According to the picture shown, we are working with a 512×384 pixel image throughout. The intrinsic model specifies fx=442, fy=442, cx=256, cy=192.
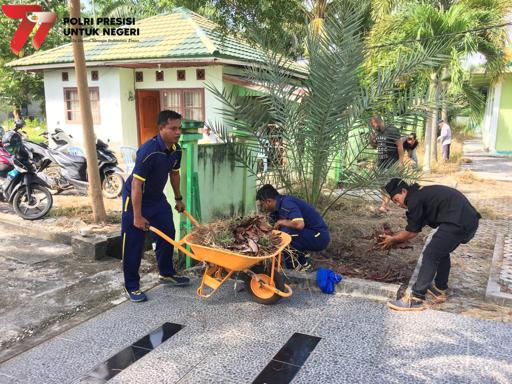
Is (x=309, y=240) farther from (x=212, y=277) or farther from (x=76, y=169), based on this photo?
(x=76, y=169)

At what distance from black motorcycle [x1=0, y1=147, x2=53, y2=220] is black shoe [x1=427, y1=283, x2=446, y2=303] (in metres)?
5.49

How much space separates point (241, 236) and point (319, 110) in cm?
179

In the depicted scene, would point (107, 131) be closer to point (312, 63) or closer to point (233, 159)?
point (233, 159)

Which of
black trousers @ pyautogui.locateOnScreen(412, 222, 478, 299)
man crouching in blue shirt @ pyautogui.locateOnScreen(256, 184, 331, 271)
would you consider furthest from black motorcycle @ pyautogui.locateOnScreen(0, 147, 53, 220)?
black trousers @ pyautogui.locateOnScreen(412, 222, 478, 299)

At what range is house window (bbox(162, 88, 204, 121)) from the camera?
42.7 ft

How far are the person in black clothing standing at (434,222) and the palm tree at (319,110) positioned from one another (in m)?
0.95

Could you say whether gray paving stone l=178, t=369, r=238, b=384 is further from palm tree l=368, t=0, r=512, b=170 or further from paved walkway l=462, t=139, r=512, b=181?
paved walkway l=462, t=139, r=512, b=181

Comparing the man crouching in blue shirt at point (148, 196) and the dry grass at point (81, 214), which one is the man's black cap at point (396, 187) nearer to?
the man crouching in blue shirt at point (148, 196)

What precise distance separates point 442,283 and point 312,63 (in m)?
2.68

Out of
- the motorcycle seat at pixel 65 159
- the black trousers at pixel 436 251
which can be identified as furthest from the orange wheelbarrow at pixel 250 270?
the motorcycle seat at pixel 65 159

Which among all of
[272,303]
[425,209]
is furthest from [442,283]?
[272,303]

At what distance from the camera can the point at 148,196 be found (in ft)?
13.9

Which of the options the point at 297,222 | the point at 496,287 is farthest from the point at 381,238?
the point at 496,287

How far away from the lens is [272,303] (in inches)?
161
